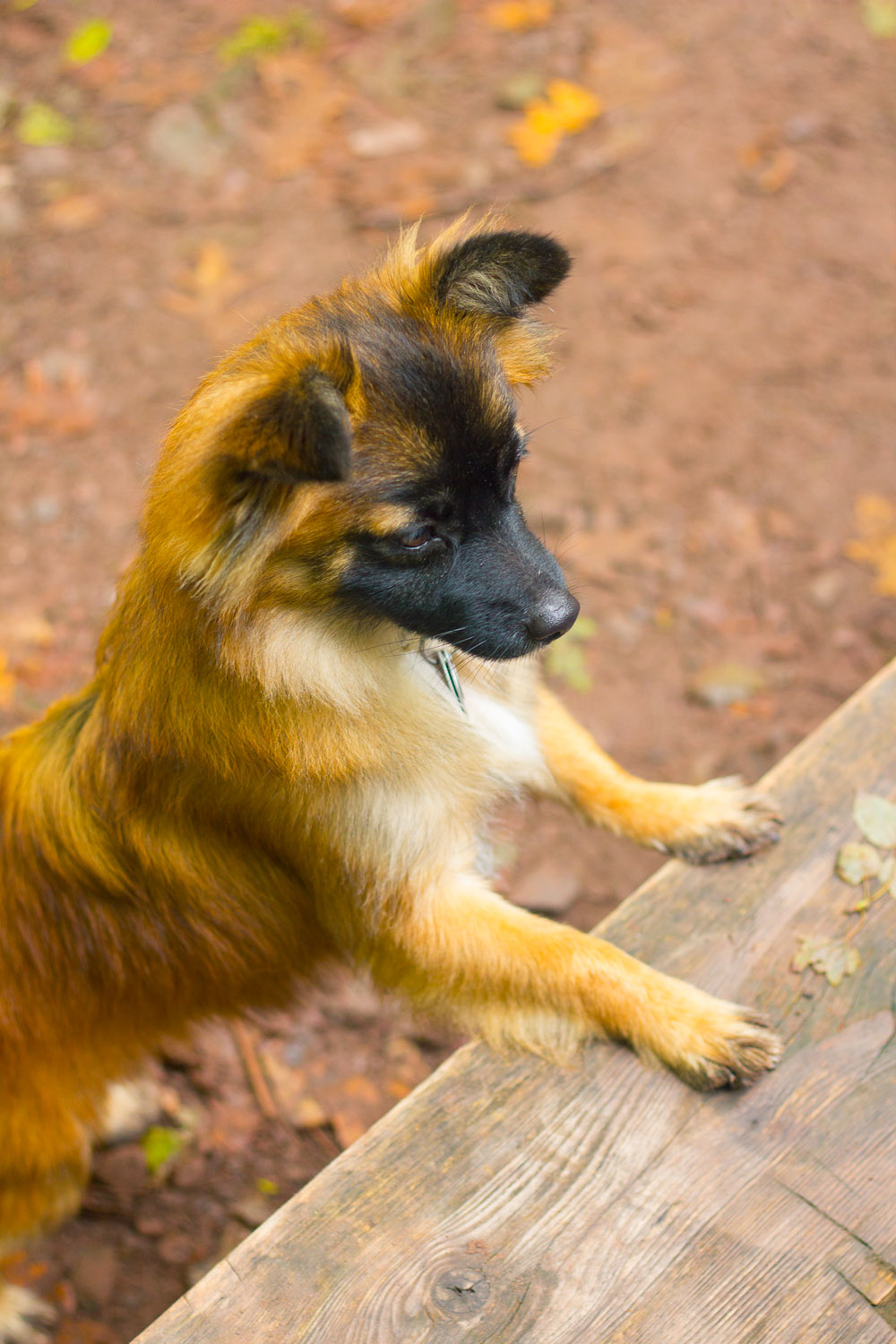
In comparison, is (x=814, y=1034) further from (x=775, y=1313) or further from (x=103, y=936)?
(x=103, y=936)

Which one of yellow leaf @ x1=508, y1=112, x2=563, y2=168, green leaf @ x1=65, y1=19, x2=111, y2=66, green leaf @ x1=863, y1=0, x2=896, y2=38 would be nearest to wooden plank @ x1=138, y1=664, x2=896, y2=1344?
yellow leaf @ x1=508, y1=112, x2=563, y2=168

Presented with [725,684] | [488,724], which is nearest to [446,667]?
[488,724]

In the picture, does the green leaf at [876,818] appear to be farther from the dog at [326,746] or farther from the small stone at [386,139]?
the small stone at [386,139]

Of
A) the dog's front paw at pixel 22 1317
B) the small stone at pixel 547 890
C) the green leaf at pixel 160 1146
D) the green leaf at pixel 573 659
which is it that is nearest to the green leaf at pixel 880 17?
the green leaf at pixel 573 659

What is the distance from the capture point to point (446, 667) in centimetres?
281

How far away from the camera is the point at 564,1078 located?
245 cm

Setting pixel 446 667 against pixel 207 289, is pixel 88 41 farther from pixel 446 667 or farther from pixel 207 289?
pixel 446 667

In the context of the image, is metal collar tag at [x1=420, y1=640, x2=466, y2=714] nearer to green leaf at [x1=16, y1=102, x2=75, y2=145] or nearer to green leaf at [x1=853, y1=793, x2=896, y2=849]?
green leaf at [x1=853, y1=793, x2=896, y2=849]

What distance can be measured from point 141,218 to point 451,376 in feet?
15.8

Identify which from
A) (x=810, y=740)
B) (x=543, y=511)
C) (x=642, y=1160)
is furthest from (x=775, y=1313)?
(x=543, y=511)

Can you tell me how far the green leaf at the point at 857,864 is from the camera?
268cm

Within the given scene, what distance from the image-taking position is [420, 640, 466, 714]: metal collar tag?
276cm

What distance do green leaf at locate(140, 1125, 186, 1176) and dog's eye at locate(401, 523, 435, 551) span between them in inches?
98.8

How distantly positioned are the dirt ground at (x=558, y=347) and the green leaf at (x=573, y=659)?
17mm
